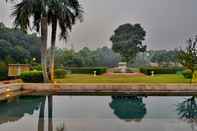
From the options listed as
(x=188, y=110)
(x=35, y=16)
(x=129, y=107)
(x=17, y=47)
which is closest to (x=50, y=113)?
(x=129, y=107)

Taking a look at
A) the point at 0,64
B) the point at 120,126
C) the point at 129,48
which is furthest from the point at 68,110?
the point at 129,48

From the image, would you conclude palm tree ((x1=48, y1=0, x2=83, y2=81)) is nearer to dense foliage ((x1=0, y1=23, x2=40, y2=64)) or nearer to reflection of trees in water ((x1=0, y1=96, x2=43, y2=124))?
reflection of trees in water ((x1=0, y1=96, x2=43, y2=124))

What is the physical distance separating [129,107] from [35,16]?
9.51 metres

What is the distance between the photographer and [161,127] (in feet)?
26.2

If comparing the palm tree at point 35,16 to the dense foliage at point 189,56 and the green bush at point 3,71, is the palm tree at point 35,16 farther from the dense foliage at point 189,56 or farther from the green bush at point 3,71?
the dense foliage at point 189,56

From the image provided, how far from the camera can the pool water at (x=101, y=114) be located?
8164 mm

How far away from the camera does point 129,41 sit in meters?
46.5

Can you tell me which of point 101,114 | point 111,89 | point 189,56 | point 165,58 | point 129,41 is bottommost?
point 101,114

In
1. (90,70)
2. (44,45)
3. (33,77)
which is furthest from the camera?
(90,70)

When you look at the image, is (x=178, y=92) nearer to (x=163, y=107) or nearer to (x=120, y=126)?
(x=163, y=107)

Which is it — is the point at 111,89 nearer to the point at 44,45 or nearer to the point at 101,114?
the point at 44,45

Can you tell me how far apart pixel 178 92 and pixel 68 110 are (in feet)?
24.0

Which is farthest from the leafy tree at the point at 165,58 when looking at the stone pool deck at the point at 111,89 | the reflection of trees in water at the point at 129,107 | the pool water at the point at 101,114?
the pool water at the point at 101,114

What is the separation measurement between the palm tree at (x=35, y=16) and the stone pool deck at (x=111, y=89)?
5.81 feet
